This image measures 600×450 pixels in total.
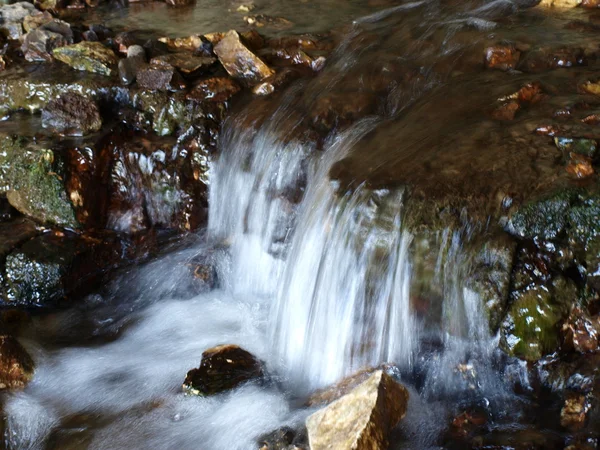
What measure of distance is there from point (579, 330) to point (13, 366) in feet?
11.6

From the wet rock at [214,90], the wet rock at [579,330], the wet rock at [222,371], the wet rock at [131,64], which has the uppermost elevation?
Answer: the wet rock at [131,64]

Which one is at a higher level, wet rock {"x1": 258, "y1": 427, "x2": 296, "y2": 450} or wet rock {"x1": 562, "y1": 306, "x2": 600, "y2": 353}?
wet rock {"x1": 562, "y1": 306, "x2": 600, "y2": 353}

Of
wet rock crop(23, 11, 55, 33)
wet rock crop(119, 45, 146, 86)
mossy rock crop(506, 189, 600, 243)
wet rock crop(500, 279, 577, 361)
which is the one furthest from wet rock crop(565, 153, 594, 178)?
wet rock crop(23, 11, 55, 33)

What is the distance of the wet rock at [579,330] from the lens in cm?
351

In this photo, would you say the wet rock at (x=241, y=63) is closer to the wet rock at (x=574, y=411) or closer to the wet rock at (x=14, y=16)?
the wet rock at (x=14, y=16)

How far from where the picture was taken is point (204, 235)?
5605mm

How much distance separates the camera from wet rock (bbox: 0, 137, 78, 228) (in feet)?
17.3

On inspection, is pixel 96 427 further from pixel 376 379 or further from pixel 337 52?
pixel 337 52

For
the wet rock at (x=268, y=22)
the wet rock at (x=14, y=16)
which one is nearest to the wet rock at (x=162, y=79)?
the wet rock at (x=268, y=22)

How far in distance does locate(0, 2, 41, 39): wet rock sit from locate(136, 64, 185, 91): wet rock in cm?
228

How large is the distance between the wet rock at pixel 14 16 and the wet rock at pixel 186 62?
2118 mm

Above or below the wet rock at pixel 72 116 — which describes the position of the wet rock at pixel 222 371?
below

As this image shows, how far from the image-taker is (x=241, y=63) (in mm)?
6102

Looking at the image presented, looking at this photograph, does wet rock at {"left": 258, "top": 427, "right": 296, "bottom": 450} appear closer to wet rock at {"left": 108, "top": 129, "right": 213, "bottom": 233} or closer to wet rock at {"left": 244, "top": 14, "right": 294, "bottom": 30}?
→ wet rock at {"left": 108, "top": 129, "right": 213, "bottom": 233}
